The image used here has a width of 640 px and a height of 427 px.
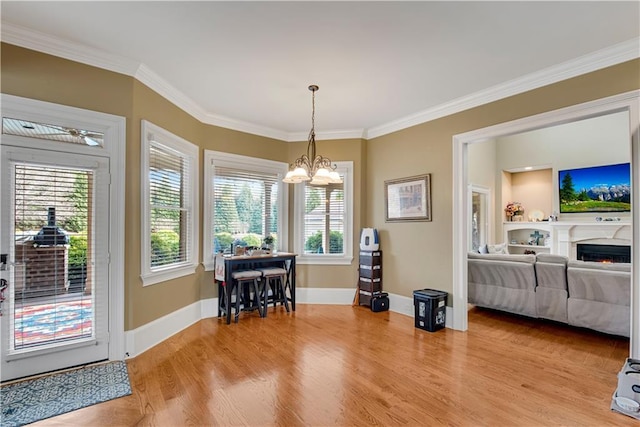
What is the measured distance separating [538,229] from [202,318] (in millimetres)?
7677

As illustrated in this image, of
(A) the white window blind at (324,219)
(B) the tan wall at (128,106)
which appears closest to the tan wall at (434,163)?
(A) the white window blind at (324,219)

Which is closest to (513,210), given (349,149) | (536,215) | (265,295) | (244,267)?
(536,215)

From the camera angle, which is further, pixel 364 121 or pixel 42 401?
pixel 364 121

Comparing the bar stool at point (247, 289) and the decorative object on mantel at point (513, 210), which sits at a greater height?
the decorative object on mantel at point (513, 210)

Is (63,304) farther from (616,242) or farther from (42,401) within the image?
(616,242)

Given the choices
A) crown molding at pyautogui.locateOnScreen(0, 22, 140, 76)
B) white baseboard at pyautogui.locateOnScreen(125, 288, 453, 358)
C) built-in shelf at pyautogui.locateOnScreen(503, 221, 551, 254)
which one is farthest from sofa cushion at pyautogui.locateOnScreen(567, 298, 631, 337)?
crown molding at pyautogui.locateOnScreen(0, 22, 140, 76)

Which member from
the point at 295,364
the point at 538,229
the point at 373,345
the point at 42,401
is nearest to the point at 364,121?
the point at 373,345

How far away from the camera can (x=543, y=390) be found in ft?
8.25

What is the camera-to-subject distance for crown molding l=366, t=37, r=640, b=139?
9.08ft

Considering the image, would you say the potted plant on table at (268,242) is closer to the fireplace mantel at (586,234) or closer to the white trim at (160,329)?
the white trim at (160,329)

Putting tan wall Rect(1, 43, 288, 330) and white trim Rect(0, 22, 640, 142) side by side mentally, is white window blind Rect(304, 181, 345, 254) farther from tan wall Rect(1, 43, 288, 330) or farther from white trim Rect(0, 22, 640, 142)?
tan wall Rect(1, 43, 288, 330)

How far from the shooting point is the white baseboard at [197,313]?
10.5 ft

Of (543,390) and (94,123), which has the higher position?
(94,123)

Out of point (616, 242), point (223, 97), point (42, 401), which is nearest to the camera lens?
point (42, 401)
